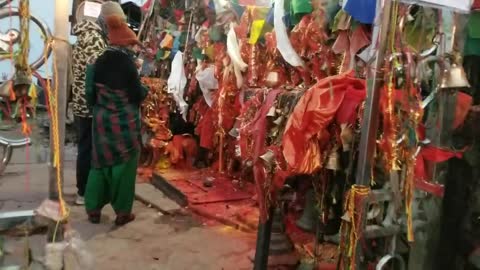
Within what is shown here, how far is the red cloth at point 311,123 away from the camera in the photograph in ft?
6.50

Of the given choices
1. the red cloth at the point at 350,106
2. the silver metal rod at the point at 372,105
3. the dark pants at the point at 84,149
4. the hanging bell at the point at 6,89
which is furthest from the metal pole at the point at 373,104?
the dark pants at the point at 84,149

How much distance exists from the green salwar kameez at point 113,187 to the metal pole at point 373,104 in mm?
2331

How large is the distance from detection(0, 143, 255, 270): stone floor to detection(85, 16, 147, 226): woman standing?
220mm

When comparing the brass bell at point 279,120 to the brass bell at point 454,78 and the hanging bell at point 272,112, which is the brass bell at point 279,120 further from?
the brass bell at point 454,78

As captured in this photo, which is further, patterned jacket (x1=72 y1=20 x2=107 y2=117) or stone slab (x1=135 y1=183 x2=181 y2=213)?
stone slab (x1=135 y1=183 x2=181 y2=213)

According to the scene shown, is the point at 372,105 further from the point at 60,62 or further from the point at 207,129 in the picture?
the point at 207,129

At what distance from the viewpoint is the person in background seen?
3.97 m

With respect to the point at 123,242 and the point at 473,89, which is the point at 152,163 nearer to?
the point at 123,242

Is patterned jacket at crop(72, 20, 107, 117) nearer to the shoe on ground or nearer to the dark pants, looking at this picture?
the dark pants

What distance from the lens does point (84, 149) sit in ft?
13.7

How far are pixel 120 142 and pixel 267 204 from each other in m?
1.62

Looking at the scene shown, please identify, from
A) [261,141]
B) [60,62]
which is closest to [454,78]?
[261,141]

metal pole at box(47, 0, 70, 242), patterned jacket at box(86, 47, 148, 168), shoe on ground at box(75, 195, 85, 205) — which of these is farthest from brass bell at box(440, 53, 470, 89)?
shoe on ground at box(75, 195, 85, 205)

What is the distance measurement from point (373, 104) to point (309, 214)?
0.79m
